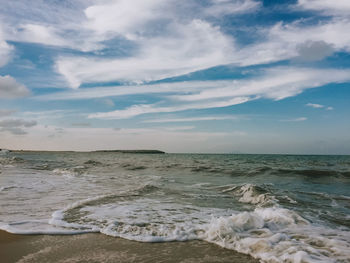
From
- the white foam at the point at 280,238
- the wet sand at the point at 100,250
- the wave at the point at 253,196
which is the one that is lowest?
the wave at the point at 253,196

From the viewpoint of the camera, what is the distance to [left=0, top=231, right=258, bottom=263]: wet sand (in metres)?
4.23

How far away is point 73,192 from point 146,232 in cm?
620

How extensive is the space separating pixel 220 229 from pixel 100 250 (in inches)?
92.5

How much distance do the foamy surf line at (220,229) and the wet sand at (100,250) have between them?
0.25 m

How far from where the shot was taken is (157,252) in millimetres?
4562

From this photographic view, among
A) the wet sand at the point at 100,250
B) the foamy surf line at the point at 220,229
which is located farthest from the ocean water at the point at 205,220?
the wet sand at the point at 100,250

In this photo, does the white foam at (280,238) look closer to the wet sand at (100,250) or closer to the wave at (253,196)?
the wet sand at (100,250)

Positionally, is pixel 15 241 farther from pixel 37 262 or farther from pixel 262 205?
pixel 262 205

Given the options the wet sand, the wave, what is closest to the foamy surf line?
the wet sand

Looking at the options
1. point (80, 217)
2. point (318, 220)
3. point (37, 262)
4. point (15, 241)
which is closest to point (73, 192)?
point (80, 217)

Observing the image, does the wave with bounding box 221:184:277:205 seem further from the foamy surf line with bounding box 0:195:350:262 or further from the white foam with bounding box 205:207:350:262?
the white foam with bounding box 205:207:350:262

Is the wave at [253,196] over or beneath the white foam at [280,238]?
beneath

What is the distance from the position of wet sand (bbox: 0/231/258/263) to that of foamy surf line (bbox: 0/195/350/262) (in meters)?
0.25

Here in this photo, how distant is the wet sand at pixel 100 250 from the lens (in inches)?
166
